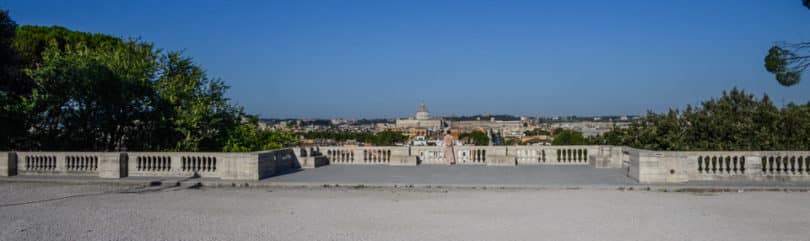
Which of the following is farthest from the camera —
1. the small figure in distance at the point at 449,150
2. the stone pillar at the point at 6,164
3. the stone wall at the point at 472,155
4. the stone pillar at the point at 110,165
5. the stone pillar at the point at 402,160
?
the small figure in distance at the point at 449,150

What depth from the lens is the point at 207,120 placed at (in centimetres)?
2262

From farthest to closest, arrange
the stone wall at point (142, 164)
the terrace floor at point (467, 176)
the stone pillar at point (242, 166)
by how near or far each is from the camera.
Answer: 1. the stone wall at point (142, 164)
2. the stone pillar at point (242, 166)
3. the terrace floor at point (467, 176)

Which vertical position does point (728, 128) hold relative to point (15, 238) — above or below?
above

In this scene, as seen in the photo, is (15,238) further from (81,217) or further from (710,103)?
(710,103)

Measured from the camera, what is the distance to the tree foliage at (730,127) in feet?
58.7

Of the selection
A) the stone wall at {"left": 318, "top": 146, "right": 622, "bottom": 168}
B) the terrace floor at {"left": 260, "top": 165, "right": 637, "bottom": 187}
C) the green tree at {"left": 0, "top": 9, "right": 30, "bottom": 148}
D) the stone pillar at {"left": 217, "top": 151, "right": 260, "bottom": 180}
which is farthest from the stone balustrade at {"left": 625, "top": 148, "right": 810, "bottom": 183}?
the green tree at {"left": 0, "top": 9, "right": 30, "bottom": 148}

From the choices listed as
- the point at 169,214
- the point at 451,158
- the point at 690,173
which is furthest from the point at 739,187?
the point at 169,214

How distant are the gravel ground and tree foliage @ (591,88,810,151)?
6515 mm

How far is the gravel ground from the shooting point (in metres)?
8.09

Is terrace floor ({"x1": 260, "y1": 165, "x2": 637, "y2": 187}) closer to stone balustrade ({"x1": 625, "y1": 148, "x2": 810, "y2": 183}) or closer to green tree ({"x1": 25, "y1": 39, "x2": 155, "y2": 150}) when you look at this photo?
stone balustrade ({"x1": 625, "y1": 148, "x2": 810, "y2": 183})

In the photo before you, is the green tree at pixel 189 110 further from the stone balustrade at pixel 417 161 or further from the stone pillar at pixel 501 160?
the stone pillar at pixel 501 160

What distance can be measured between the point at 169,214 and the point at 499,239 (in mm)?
5949

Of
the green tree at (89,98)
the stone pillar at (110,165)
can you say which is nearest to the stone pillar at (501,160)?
the stone pillar at (110,165)

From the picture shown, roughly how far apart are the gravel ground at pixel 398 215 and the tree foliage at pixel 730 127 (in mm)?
6515
